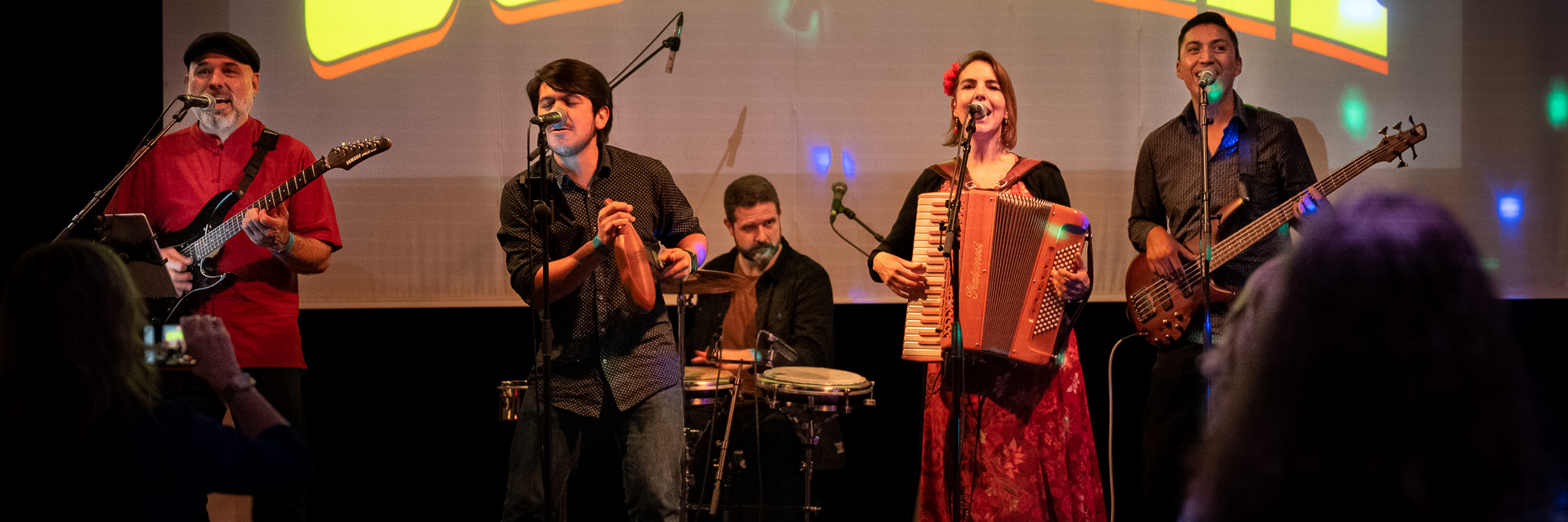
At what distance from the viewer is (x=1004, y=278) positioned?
3.54 m

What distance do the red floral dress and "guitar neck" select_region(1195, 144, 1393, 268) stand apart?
697 millimetres

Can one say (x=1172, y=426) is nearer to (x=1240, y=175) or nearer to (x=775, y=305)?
(x=1240, y=175)

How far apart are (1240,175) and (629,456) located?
2463 mm

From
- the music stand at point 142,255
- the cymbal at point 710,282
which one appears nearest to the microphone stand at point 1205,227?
the cymbal at point 710,282

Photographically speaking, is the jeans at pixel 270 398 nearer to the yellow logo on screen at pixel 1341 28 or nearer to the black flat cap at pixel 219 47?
the black flat cap at pixel 219 47

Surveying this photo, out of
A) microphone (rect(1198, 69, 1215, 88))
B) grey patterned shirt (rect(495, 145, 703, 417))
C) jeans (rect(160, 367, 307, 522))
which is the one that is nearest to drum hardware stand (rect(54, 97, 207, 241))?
jeans (rect(160, 367, 307, 522))

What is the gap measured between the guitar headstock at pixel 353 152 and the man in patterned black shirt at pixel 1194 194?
291cm

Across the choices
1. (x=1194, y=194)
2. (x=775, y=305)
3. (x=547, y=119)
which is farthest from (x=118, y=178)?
(x=1194, y=194)

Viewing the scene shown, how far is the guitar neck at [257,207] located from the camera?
3.88m

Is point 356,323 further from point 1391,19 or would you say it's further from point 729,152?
point 1391,19

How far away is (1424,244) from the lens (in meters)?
1.29

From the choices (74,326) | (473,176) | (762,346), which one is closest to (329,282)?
(473,176)

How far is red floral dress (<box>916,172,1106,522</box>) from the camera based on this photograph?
12.0ft

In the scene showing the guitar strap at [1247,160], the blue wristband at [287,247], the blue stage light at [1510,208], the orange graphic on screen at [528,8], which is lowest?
the blue wristband at [287,247]
